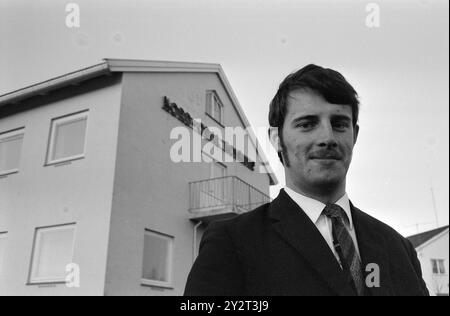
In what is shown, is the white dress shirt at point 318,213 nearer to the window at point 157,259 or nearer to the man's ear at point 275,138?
the man's ear at point 275,138

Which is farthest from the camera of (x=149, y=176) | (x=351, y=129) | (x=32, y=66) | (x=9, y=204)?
(x=149, y=176)

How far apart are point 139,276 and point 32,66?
196 inches

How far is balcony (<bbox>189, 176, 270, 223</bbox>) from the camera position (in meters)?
7.68

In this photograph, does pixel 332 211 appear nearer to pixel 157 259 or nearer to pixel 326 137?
pixel 326 137

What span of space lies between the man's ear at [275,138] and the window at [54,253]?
3913 millimetres

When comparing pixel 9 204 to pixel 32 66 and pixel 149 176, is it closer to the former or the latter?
pixel 32 66

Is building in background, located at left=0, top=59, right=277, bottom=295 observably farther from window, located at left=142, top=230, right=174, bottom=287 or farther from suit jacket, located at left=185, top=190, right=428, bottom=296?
suit jacket, located at left=185, top=190, right=428, bottom=296

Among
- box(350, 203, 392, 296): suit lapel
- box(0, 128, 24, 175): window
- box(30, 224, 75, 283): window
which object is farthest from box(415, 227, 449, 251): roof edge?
box(350, 203, 392, 296): suit lapel

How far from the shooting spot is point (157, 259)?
675 cm

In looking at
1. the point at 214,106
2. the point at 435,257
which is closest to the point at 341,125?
the point at 214,106

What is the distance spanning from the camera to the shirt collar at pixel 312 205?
3.27ft

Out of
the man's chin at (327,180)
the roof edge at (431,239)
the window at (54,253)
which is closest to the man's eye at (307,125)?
the man's chin at (327,180)
